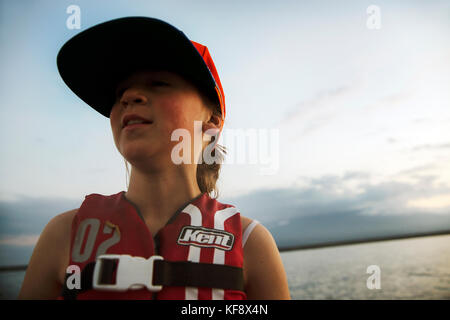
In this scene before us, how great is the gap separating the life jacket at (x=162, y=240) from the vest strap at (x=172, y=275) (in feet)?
0.05

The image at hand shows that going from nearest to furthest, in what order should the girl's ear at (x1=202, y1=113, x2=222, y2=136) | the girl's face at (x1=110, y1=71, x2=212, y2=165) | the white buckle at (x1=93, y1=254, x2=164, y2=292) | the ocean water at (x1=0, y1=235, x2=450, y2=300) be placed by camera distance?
the white buckle at (x1=93, y1=254, x2=164, y2=292) → the girl's face at (x1=110, y1=71, x2=212, y2=165) → the girl's ear at (x1=202, y1=113, x2=222, y2=136) → the ocean water at (x1=0, y1=235, x2=450, y2=300)

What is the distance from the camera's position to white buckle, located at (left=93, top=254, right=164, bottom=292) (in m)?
1.03

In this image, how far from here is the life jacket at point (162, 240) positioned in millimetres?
1095

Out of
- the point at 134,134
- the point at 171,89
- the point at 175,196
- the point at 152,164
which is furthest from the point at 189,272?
the point at 171,89

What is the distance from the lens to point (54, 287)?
1263 mm

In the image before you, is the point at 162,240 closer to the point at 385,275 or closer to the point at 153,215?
the point at 153,215

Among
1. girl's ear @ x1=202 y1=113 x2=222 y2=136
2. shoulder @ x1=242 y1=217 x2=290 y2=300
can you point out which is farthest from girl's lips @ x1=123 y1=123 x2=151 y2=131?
shoulder @ x1=242 y1=217 x2=290 y2=300

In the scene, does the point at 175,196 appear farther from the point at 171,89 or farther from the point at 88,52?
the point at 88,52

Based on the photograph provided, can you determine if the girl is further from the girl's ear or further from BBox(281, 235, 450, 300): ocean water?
BBox(281, 235, 450, 300): ocean water

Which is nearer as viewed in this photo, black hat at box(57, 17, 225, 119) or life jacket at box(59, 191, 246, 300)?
life jacket at box(59, 191, 246, 300)

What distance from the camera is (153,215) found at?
1.33 meters

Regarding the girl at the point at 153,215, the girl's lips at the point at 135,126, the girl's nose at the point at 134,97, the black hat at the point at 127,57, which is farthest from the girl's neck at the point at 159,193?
the black hat at the point at 127,57

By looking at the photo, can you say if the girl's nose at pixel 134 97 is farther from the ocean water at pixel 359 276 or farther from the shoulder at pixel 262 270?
the ocean water at pixel 359 276

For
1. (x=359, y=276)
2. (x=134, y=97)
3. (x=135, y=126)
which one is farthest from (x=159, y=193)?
(x=359, y=276)
